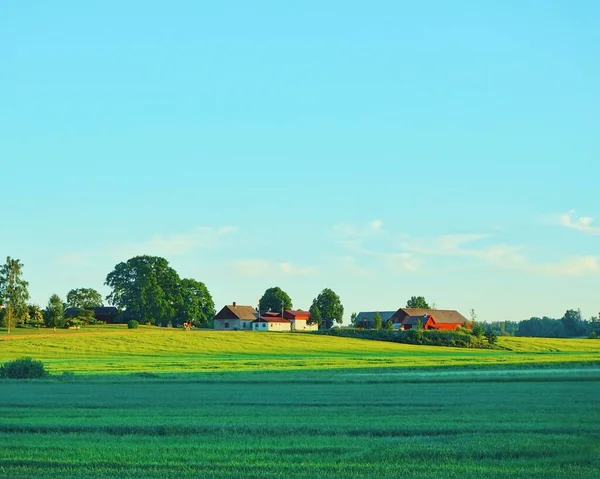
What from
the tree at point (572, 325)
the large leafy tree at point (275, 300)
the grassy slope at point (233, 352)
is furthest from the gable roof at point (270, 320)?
the tree at point (572, 325)

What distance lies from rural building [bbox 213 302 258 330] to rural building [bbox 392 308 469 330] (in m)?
33.3

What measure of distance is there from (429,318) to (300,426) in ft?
489

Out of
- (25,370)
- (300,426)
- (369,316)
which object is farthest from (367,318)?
(300,426)

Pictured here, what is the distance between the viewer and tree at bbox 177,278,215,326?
5861 inches

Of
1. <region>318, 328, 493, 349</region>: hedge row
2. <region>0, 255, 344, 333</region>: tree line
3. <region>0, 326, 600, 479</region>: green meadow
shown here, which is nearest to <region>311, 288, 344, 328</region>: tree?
<region>0, 255, 344, 333</region>: tree line

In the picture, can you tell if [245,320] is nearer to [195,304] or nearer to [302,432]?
[195,304]

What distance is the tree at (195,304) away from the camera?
148875mm

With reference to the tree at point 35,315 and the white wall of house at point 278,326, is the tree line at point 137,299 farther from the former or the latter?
the white wall of house at point 278,326

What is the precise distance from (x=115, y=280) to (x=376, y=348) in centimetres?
6611

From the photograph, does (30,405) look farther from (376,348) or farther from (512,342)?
(512,342)

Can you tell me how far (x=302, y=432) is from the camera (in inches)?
834

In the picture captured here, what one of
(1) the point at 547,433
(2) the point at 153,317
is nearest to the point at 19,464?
(1) the point at 547,433

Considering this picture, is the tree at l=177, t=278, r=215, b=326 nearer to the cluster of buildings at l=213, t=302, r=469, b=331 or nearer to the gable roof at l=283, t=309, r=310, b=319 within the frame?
the cluster of buildings at l=213, t=302, r=469, b=331

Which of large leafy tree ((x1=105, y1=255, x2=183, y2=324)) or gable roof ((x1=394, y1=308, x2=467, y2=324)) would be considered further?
gable roof ((x1=394, y1=308, x2=467, y2=324))
